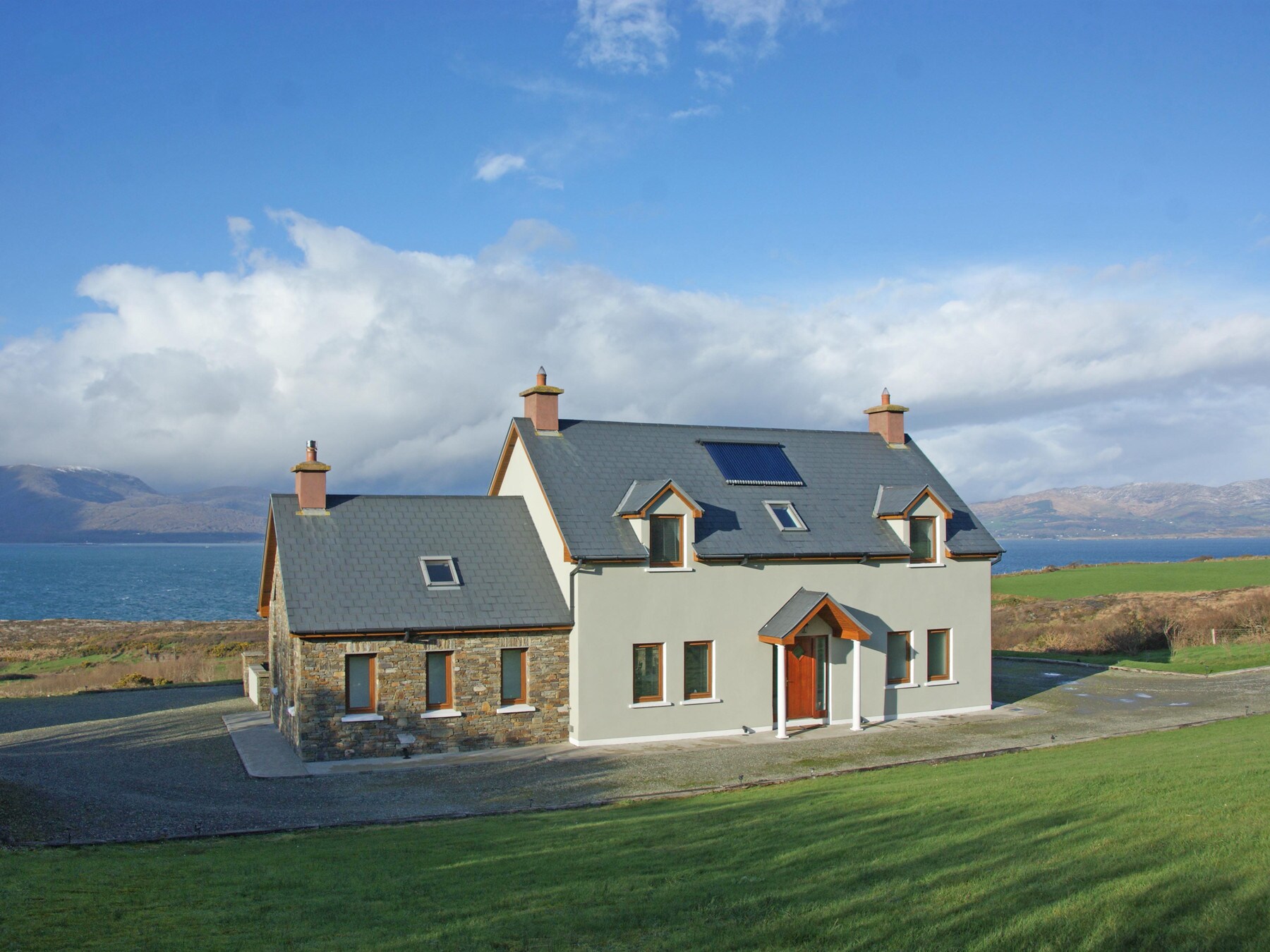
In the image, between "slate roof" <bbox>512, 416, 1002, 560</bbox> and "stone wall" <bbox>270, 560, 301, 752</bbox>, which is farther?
"slate roof" <bbox>512, 416, 1002, 560</bbox>

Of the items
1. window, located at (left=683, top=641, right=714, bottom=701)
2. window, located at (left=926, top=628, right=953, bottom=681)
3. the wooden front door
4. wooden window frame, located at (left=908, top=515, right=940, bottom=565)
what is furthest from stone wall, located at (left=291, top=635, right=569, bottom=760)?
window, located at (left=926, top=628, right=953, bottom=681)

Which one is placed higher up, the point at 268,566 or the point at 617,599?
the point at 268,566

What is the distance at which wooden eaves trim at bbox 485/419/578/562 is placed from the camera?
857 inches

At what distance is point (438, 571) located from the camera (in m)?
21.9

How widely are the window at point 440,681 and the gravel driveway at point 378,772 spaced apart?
1633mm

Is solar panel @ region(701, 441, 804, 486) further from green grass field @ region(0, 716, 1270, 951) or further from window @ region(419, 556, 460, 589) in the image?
green grass field @ region(0, 716, 1270, 951)

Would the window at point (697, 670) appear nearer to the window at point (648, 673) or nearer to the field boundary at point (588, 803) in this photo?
the window at point (648, 673)

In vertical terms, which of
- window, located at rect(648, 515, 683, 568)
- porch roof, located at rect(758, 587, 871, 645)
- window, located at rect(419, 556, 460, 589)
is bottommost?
porch roof, located at rect(758, 587, 871, 645)

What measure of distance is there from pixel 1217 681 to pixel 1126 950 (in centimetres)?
2723

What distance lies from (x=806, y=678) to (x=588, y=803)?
9182 millimetres

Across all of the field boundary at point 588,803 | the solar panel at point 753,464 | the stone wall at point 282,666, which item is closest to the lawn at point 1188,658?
the field boundary at point 588,803

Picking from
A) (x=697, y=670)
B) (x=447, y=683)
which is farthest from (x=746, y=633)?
(x=447, y=683)

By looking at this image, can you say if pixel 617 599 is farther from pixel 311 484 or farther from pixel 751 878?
pixel 751 878

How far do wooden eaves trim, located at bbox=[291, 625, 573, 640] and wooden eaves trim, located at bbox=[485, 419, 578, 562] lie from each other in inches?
64.4
